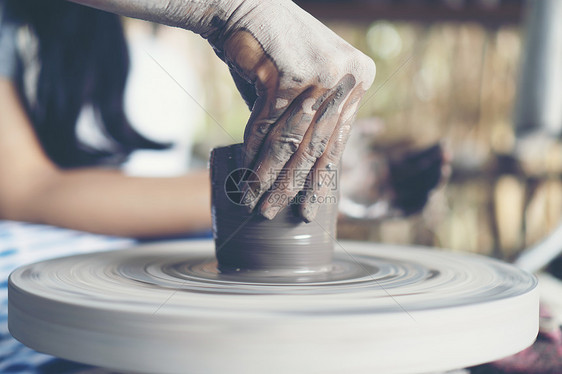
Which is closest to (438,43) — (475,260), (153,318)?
(475,260)

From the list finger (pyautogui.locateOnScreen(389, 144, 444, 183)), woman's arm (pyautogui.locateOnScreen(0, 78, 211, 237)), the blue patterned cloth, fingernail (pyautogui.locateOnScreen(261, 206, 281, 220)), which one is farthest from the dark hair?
fingernail (pyautogui.locateOnScreen(261, 206, 281, 220))

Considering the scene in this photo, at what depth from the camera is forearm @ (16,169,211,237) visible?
1.53 meters

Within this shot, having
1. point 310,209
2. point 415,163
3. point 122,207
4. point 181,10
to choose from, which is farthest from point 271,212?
point 415,163

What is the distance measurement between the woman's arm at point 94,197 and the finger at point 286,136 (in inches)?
34.9

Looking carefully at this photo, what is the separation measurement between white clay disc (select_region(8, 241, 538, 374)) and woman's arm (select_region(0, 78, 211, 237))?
2.50ft

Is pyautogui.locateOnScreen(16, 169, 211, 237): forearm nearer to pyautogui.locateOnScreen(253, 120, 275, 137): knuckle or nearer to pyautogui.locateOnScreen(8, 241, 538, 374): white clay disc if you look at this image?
pyautogui.locateOnScreen(8, 241, 538, 374): white clay disc

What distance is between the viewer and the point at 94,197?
156cm

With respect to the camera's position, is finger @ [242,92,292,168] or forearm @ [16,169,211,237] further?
forearm @ [16,169,211,237]

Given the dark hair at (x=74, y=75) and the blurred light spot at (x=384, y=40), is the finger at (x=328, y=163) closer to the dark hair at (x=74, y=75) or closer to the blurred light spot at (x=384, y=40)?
the dark hair at (x=74, y=75)

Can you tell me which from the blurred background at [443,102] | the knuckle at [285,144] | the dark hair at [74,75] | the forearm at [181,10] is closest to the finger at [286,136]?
the knuckle at [285,144]

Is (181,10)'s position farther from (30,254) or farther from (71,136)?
(71,136)

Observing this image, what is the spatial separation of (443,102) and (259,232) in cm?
358

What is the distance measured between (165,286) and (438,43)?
3770 millimetres

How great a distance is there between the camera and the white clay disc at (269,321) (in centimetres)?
53
